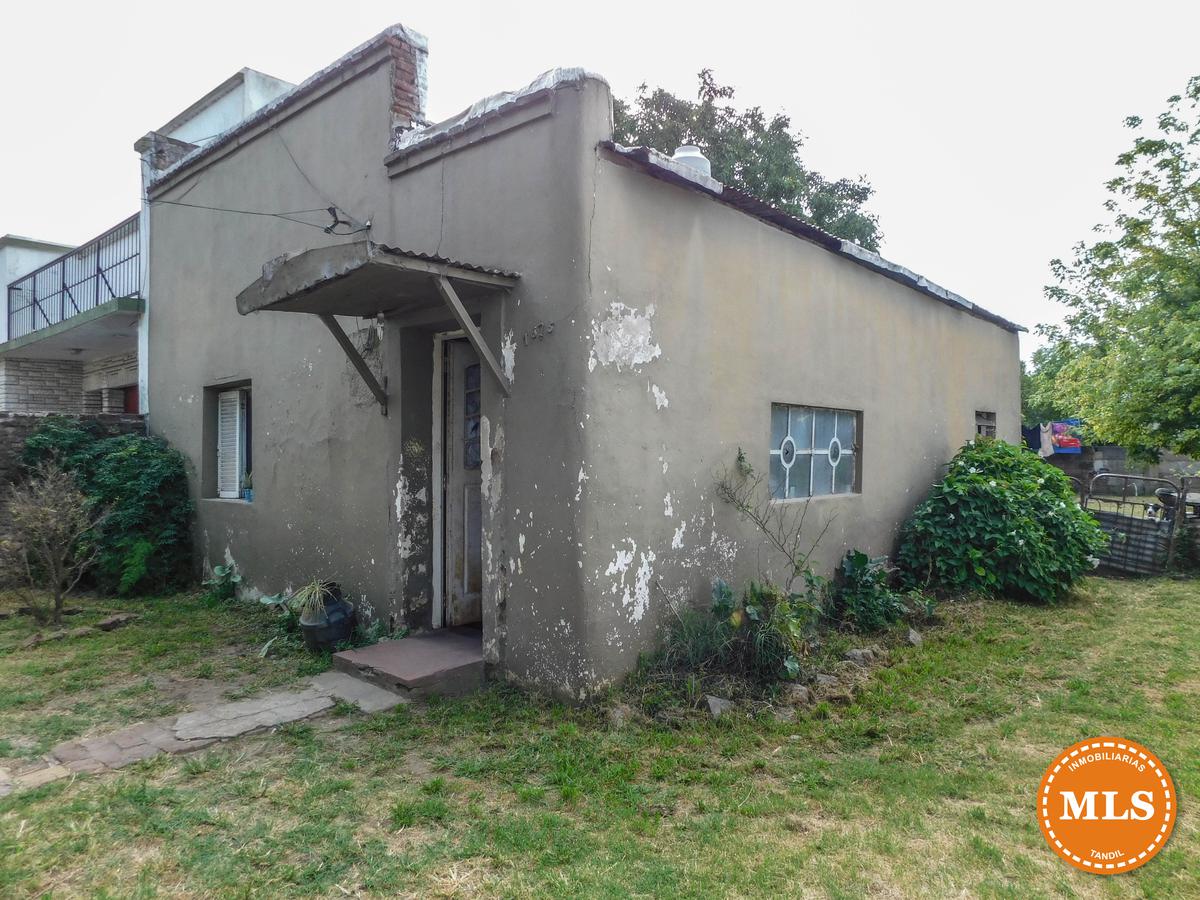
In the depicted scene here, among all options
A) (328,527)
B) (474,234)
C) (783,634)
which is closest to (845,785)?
(783,634)

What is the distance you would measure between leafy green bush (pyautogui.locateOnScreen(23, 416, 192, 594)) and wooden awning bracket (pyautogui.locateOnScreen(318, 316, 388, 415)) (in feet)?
13.4

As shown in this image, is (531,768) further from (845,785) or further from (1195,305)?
(1195,305)

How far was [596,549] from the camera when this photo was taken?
4.60 meters

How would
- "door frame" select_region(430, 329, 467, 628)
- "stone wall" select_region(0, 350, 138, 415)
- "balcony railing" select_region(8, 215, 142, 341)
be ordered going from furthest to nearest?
"stone wall" select_region(0, 350, 138, 415) → "balcony railing" select_region(8, 215, 142, 341) → "door frame" select_region(430, 329, 467, 628)

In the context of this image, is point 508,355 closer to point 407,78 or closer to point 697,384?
point 697,384

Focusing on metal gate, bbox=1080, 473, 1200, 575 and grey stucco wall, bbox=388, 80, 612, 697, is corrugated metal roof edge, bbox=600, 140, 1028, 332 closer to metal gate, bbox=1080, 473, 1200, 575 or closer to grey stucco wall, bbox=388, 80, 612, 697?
grey stucco wall, bbox=388, 80, 612, 697

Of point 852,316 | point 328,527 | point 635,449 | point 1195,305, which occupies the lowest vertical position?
point 328,527

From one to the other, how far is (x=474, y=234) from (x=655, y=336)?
58.6 inches

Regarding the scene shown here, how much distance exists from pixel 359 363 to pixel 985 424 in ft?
27.4

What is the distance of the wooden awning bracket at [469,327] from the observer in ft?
14.5

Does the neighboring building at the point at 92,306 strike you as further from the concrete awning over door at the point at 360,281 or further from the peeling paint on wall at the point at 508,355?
the peeling paint on wall at the point at 508,355

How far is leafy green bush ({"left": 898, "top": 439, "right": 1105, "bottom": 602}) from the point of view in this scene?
7.63m

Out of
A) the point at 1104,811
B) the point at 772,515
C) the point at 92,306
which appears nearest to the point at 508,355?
the point at 772,515

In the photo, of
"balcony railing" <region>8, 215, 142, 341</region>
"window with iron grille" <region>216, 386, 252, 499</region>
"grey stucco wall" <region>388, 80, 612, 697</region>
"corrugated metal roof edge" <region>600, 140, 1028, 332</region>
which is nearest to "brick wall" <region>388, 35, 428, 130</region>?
"grey stucco wall" <region>388, 80, 612, 697</region>
